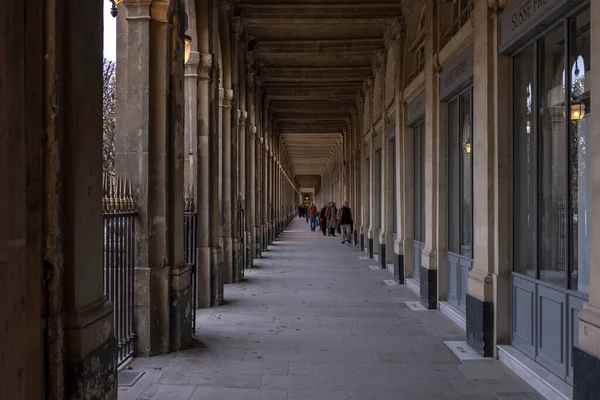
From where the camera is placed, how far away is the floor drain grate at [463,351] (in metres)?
6.43

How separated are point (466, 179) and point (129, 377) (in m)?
5.34

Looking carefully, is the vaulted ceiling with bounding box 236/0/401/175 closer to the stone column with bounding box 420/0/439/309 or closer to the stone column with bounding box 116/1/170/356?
the stone column with bounding box 420/0/439/309

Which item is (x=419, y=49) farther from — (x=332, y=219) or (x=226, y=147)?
(x=332, y=219)

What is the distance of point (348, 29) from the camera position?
15609mm

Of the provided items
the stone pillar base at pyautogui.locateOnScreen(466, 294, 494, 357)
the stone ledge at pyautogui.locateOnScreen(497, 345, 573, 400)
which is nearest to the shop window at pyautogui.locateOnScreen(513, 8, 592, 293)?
the stone pillar base at pyautogui.locateOnScreen(466, 294, 494, 357)

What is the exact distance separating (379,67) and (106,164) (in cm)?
878

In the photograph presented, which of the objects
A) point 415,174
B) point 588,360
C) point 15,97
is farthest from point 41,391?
point 415,174

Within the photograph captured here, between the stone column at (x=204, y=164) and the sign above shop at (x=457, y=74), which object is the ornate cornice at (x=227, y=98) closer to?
the stone column at (x=204, y=164)

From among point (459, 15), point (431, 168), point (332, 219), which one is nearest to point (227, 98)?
point (431, 168)

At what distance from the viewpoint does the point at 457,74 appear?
8195 mm

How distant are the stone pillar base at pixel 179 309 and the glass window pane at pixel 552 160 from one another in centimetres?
385

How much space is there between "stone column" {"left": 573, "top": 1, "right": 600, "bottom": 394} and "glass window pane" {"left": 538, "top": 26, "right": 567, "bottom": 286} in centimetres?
110

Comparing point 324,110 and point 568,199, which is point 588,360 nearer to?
point 568,199

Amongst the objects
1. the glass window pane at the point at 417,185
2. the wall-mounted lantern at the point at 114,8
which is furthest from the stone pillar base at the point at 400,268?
the wall-mounted lantern at the point at 114,8
